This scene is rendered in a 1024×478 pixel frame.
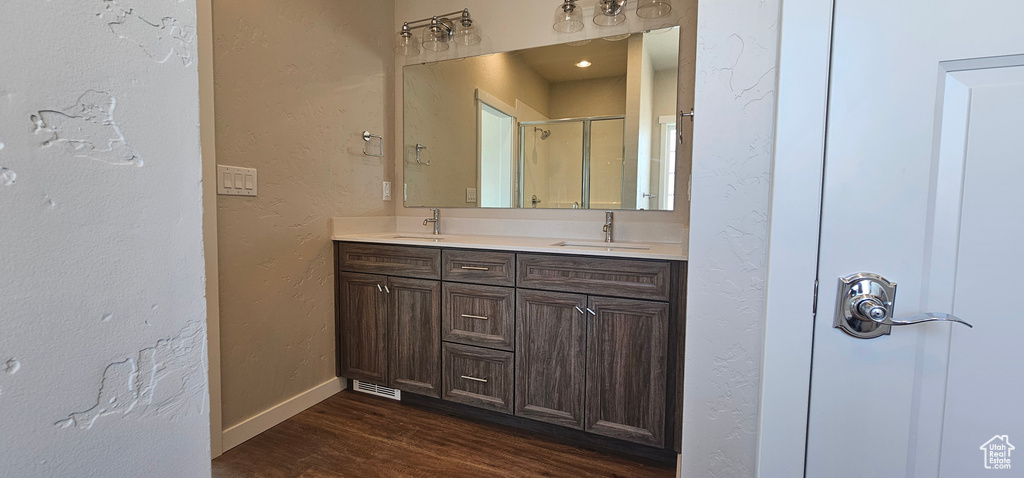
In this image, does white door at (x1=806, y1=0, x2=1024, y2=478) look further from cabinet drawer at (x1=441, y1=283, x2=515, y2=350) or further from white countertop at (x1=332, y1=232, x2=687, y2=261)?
cabinet drawer at (x1=441, y1=283, x2=515, y2=350)

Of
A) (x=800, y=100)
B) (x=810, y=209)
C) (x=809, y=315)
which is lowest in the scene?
(x=809, y=315)

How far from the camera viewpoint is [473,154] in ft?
8.79

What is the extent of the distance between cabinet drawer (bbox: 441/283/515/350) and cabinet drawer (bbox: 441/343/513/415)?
46 millimetres

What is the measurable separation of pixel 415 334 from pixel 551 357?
0.71 metres

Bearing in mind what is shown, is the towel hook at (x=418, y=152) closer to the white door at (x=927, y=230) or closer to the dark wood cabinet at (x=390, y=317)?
the dark wood cabinet at (x=390, y=317)

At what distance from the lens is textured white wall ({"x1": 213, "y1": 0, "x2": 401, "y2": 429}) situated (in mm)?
1883

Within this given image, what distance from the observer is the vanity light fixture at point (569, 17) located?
2.31 metres

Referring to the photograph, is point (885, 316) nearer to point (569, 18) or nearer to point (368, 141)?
point (569, 18)

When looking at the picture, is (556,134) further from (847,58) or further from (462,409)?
(847,58)

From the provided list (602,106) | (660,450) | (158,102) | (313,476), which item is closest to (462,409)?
(313,476)

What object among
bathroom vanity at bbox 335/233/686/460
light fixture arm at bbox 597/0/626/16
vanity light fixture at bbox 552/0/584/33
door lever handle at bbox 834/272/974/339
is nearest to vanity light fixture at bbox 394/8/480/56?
vanity light fixture at bbox 552/0/584/33

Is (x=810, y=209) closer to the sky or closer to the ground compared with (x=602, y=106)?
closer to the ground

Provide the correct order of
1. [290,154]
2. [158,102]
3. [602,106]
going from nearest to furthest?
[158,102] → [290,154] → [602,106]

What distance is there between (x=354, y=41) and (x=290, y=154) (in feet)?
2.57
